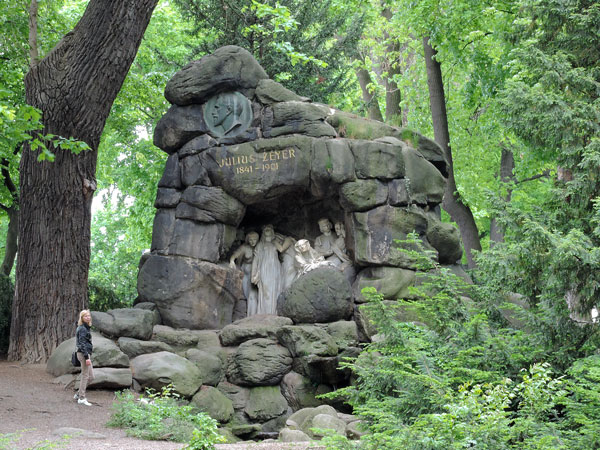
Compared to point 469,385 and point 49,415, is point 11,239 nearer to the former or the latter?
point 49,415

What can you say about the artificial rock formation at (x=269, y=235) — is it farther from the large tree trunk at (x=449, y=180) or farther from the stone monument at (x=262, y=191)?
the large tree trunk at (x=449, y=180)

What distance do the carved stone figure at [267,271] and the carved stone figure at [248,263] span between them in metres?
0.10

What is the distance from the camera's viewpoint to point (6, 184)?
51.2 feet

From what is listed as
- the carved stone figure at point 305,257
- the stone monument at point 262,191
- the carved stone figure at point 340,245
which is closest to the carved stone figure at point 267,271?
the stone monument at point 262,191

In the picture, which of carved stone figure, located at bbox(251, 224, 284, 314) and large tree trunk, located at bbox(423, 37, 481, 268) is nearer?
carved stone figure, located at bbox(251, 224, 284, 314)

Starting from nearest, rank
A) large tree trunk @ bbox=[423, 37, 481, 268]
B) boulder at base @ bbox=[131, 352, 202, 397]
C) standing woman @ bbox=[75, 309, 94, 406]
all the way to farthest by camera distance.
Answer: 1. standing woman @ bbox=[75, 309, 94, 406]
2. boulder at base @ bbox=[131, 352, 202, 397]
3. large tree trunk @ bbox=[423, 37, 481, 268]

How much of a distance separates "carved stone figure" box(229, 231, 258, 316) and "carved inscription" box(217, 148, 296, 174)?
1570mm

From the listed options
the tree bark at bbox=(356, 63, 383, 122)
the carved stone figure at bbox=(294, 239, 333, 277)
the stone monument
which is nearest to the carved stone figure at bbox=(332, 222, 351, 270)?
the stone monument

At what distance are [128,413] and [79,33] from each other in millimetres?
6315

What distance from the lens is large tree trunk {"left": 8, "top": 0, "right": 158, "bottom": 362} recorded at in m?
11.1

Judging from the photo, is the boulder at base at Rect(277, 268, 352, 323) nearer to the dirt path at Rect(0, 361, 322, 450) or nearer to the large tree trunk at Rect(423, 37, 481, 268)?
the dirt path at Rect(0, 361, 322, 450)

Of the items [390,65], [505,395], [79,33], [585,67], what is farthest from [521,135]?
[390,65]

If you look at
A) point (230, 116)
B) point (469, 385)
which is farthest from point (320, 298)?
point (469, 385)

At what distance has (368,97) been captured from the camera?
22.6m
